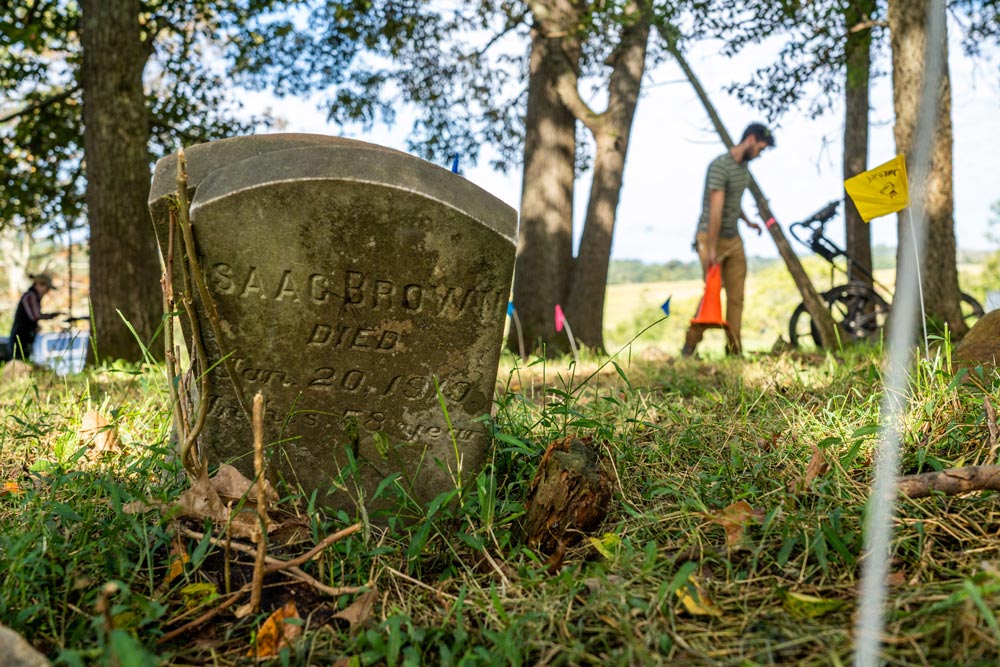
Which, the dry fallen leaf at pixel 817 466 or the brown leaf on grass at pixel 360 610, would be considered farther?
the dry fallen leaf at pixel 817 466

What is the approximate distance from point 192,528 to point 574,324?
268 inches

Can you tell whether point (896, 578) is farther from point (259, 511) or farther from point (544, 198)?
point (544, 198)

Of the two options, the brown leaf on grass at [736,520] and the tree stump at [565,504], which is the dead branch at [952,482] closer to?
the brown leaf on grass at [736,520]

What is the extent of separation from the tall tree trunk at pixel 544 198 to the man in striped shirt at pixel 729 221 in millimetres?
2167

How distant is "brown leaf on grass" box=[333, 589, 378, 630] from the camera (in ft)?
6.48

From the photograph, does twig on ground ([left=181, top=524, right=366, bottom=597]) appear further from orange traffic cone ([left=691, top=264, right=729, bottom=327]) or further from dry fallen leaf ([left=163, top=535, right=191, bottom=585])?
orange traffic cone ([left=691, top=264, right=729, bottom=327])

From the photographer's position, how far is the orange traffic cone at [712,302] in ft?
22.6

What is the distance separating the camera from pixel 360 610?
2.00 m

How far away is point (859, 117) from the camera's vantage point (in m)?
9.76

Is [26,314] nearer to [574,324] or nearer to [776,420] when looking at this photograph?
[574,324]

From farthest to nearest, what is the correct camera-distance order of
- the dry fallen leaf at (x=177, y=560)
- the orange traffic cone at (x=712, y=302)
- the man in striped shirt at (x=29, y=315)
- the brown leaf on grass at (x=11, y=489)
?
1. the man in striped shirt at (x=29, y=315)
2. the orange traffic cone at (x=712, y=302)
3. the brown leaf on grass at (x=11, y=489)
4. the dry fallen leaf at (x=177, y=560)

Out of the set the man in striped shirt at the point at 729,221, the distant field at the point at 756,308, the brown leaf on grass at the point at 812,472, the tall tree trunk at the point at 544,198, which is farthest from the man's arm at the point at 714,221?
the distant field at the point at 756,308

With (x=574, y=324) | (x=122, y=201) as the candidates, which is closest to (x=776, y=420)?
(x=574, y=324)

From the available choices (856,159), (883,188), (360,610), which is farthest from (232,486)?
(856,159)
